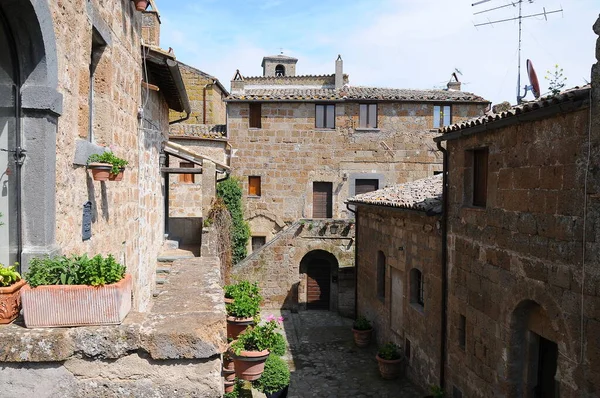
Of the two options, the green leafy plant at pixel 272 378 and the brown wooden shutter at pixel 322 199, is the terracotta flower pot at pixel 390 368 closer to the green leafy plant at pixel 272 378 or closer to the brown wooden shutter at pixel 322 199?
the green leafy plant at pixel 272 378

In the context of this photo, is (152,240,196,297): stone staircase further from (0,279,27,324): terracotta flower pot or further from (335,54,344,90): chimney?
(335,54,344,90): chimney

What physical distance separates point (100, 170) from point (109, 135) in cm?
106

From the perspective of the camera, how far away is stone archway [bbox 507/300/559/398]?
7.64m

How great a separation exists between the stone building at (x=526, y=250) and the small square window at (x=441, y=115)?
42.4 feet

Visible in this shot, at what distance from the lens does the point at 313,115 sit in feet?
76.0

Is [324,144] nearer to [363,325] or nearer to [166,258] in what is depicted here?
[363,325]

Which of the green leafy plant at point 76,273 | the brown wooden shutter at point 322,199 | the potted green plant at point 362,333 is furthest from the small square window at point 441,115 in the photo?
the green leafy plant at point 76,273

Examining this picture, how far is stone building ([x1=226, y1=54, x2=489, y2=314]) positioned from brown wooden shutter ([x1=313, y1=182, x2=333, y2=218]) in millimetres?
45

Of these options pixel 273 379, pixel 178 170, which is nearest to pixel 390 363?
pixel 273 379

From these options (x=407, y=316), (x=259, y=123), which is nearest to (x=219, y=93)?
(x=259, y=123)

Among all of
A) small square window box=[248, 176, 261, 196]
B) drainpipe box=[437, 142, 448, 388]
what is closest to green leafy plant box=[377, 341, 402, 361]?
drainpipe box=[437, 142, 448, 388]

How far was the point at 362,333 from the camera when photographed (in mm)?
15758

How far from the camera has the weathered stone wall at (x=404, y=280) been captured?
445 inches

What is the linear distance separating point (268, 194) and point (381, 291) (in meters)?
9.08
